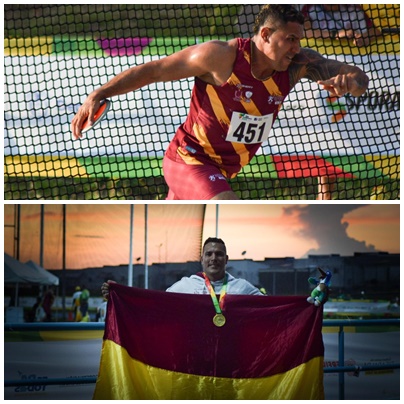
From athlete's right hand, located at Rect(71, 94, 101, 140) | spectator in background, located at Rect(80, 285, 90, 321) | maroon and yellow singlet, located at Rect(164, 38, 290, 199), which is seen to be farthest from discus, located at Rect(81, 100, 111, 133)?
spectator in background, located at Rect(80, 285, 90, 321)

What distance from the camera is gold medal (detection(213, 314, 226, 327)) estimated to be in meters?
4.21

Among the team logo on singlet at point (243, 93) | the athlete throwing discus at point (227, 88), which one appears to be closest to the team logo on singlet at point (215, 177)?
the athlete throwing discus at point (227, 88)

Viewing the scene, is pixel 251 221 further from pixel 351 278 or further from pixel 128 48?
pixel 128 48

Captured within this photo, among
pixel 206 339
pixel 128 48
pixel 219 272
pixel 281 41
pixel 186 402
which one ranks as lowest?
pixel 186 402

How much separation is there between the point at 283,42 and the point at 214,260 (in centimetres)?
121

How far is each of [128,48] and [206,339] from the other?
3.21 meters

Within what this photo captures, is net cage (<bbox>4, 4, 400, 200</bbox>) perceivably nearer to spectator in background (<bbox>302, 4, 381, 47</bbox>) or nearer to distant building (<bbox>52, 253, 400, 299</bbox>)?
spectator in background (<bbox>302, 4, 381, 47</bbox>)

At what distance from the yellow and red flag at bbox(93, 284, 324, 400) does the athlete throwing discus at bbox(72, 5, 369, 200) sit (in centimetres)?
62

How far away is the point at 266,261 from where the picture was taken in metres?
4.78

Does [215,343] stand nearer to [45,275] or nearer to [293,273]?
[293,273]

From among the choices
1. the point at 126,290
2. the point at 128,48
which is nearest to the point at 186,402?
the point at 126,290

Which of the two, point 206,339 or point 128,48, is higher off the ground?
point 128,48

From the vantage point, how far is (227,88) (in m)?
4.05

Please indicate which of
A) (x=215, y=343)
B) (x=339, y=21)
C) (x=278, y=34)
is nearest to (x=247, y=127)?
(x=278, y=34)
